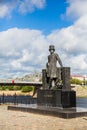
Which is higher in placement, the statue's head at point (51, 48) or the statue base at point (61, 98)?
the statue's head at point (51, 48)

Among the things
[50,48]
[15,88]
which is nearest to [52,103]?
[50,48]

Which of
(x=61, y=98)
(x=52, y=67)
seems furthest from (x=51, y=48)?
(x=61, y=98)

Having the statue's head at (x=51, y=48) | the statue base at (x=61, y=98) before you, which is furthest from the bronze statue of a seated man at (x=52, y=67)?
the statue base at (x=61, y=98)

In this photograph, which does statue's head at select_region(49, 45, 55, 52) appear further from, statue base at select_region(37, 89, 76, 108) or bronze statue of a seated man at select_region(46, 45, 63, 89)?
statue base at select_region(37, 89, 76, 108)

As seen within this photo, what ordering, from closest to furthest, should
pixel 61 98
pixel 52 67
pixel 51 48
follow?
pixel 61 98
pixel 52 67
pixel 51 48

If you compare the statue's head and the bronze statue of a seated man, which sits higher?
the statue's head

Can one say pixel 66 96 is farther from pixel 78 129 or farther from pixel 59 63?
pixel 78 129

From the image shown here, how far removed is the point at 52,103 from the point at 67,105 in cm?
91

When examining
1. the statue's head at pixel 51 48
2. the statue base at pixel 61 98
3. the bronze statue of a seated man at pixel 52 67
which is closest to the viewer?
the statue base at pixel 61 98

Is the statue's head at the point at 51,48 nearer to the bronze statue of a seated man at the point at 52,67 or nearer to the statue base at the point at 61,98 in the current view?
the bronze statue of a seated man at the point at 52,67

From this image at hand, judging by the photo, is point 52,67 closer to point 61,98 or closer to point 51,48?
point 51,48

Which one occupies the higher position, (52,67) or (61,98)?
(52,67)

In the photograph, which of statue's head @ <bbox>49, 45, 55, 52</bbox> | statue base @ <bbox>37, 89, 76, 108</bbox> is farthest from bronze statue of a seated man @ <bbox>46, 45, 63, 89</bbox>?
statue base @ <bbox>37, 89, 76, 108</bbox>

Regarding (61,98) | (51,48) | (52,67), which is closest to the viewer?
(61,98)
